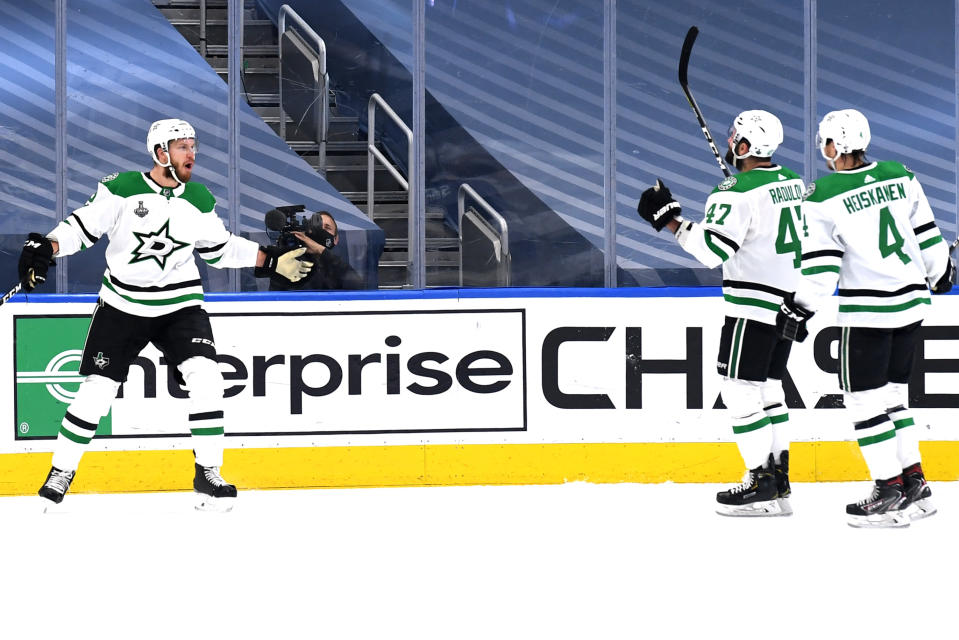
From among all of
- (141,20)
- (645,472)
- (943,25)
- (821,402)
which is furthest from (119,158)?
(943,25)

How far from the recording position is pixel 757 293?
467 cm

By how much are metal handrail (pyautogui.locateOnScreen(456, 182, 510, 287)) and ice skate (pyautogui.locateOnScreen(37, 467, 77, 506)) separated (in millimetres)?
1940

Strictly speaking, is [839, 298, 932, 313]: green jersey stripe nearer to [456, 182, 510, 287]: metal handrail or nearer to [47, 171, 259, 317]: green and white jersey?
[456, 182, 510, 287]: metal handrail

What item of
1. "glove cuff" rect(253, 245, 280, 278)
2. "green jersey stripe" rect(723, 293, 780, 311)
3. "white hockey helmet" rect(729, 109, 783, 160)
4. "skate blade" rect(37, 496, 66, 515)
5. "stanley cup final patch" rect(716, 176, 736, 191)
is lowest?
"skate blade" rect(37, 496, 66, 515)

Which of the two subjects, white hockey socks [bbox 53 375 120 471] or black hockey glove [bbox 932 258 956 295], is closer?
black hockey glove [bbox 932 258 956 295]

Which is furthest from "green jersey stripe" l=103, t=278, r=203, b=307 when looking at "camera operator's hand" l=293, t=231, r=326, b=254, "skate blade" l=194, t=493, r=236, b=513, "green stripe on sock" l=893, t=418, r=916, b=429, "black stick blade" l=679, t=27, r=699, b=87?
"green stripe on sock" l=893, t=418, r=916, b=429

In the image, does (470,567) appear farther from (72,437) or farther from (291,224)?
(291,224)

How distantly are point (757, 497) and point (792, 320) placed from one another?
29.1 inches

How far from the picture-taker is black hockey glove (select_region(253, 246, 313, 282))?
5070 millimetres

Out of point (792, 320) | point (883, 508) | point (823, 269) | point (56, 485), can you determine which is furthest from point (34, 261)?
point (883, 508)

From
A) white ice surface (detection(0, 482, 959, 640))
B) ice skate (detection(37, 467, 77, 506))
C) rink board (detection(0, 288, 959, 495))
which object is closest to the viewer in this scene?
white ice surface (detection(0, 482, 959, 640))

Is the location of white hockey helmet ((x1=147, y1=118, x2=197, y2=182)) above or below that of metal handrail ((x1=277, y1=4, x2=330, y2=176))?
below

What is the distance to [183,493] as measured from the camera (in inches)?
207

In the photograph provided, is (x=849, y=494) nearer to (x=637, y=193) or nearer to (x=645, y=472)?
(x=645, y=472)
